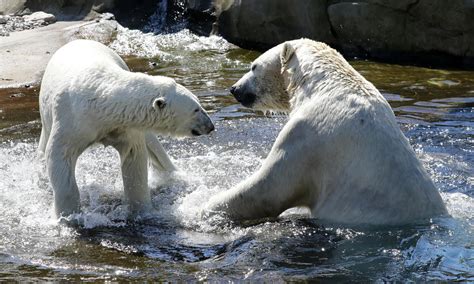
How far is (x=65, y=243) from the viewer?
5.62m

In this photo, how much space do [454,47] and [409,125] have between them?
4120mm

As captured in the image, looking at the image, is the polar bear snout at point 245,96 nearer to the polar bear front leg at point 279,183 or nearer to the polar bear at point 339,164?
the polar bear at point 339,164

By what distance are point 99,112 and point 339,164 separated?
177cm

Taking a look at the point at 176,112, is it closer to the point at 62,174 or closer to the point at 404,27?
the point at 62,174

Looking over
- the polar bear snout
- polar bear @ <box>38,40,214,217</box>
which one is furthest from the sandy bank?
the polar bear snout

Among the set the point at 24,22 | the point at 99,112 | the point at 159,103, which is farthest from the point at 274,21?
the point at 99,112

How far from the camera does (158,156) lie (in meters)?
7.20

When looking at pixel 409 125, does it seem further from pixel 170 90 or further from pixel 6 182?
pixel 6 182

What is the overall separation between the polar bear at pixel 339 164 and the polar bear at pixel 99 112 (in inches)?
30.6

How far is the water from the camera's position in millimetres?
4922

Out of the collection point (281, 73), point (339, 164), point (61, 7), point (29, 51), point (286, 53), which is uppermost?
point (286, 53)

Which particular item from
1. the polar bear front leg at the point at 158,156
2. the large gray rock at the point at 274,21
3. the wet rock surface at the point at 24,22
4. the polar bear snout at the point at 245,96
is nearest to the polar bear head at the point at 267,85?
the polar bear snout at the point at 245,96

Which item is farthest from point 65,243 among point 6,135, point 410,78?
point 410,78

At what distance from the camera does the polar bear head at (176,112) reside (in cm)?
587
